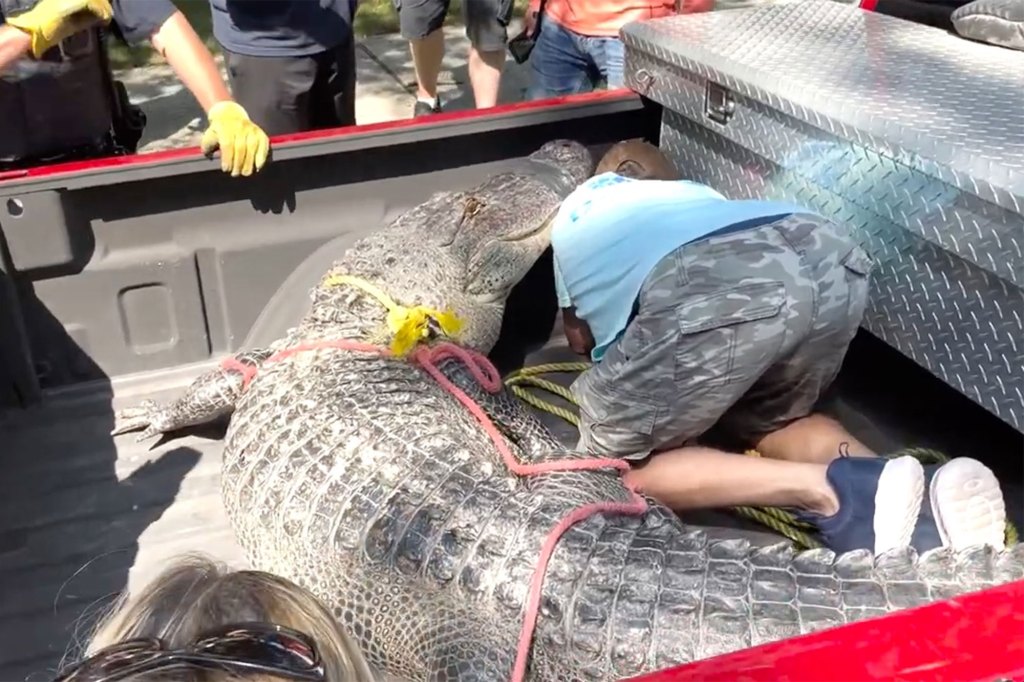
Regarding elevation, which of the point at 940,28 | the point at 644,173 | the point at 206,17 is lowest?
the point at 206,17

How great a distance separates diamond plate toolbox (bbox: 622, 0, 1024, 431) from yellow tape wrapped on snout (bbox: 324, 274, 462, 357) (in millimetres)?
789

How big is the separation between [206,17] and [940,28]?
5291 mm

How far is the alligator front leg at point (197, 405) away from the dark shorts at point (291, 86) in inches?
40.3

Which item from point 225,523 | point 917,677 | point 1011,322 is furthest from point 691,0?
point 917,677

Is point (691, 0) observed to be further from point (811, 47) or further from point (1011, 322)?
point (1011, 322)

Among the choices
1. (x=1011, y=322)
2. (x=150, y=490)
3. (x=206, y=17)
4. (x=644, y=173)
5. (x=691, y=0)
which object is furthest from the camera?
(x=206, y=17)

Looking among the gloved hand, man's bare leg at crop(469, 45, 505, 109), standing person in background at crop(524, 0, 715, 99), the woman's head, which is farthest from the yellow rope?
man's bare leg at crop(469, 45, 505, 109)

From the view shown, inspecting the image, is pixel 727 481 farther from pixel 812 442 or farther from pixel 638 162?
pixel 638 162

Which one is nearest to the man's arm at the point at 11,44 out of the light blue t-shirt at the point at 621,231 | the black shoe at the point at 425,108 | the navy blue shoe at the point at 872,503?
the light blue t-shirt at the point at 621,231

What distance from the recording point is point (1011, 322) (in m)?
1.85

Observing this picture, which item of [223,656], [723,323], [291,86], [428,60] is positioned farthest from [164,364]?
[428,60]

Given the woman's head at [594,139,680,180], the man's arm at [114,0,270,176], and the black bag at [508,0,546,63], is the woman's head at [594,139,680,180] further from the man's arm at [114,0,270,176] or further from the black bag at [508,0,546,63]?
the black bag at [508,0,546,63]

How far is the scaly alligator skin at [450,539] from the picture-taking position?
1558 millimetres

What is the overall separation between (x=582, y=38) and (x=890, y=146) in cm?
167
